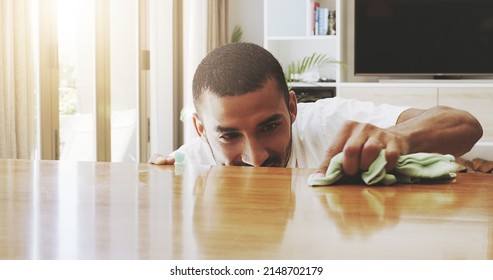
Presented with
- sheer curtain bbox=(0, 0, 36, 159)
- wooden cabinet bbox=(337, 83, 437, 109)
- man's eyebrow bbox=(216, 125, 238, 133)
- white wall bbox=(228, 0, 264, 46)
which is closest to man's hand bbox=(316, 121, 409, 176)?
man's eyebrow bbox=(216, 125, 238, 133)

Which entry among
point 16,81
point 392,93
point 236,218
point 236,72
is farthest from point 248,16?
point 236,218

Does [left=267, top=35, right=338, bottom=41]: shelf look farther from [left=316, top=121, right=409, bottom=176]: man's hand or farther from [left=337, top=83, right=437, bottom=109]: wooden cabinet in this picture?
[left=316, top=121, right=409, bottom=176]: man's hand

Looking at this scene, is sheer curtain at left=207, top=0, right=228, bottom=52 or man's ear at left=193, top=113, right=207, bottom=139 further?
sheer curtain at left=207, top=0, right=228, bottom=52

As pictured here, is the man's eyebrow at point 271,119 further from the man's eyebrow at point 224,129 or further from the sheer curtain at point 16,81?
the sheer curtain at point 16,81

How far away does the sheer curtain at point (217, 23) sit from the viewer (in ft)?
17.3

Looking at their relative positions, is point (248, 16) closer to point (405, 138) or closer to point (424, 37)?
point (424, 37)

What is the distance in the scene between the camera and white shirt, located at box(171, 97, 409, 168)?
1582 mm

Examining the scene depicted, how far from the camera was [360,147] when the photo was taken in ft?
2.72

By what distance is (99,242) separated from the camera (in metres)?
0.49

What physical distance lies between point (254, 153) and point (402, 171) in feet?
1.39

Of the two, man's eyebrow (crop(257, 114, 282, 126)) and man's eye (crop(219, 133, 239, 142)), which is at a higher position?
man's eyebrow (crop(257, 114, 282, 126))

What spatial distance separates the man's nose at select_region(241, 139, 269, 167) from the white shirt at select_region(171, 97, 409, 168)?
10.1 inches

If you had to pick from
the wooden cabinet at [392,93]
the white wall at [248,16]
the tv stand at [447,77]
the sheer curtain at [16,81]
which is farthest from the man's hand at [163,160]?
the white wall at [248,16]
